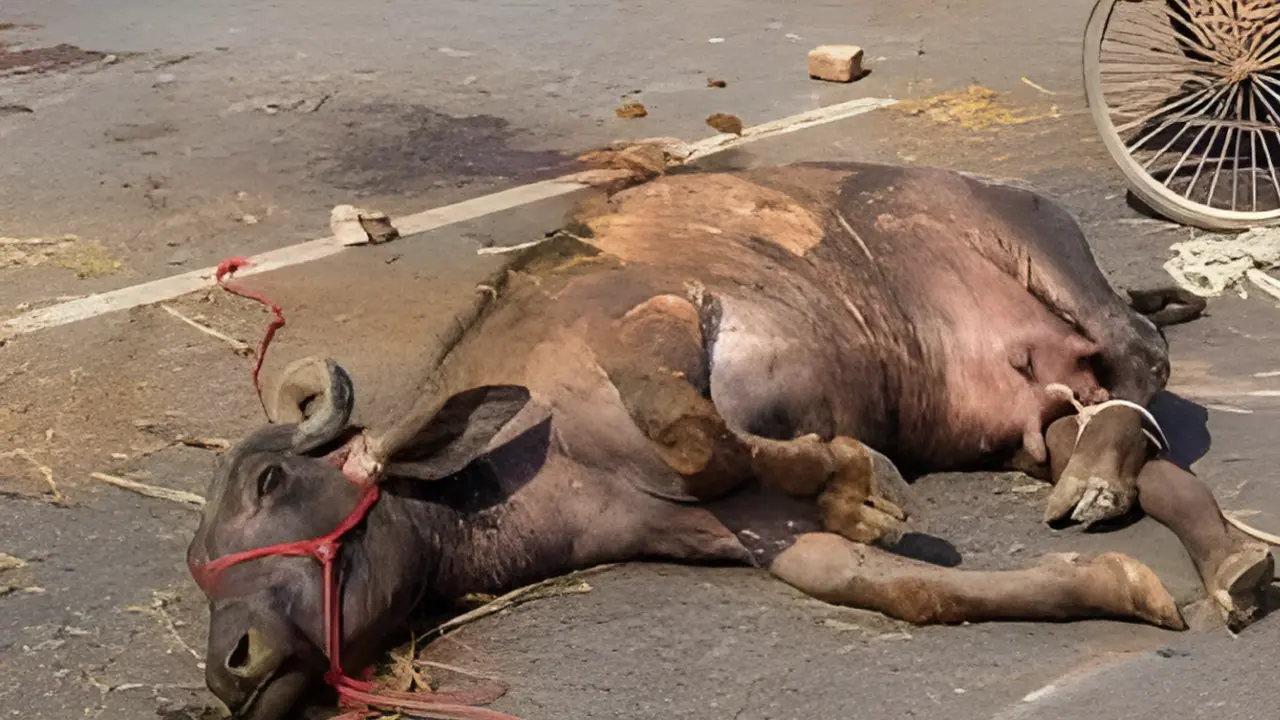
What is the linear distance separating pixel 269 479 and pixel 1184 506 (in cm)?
248

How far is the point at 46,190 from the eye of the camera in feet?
22.5

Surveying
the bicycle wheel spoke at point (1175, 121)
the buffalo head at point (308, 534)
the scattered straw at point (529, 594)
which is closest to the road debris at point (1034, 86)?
the bicycle wheel spoke at point (1175, 121)

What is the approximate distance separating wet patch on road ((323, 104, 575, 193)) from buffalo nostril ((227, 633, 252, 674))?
156 inches

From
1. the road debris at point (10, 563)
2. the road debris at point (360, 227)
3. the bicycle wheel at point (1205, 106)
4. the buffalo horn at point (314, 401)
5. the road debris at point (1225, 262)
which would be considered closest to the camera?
the buffalo horn at point (314, 401)

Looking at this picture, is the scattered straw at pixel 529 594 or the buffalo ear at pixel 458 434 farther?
the scattered straw at pixel 529 594

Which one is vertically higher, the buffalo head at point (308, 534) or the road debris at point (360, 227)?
the buffalo head at point (308, 534)

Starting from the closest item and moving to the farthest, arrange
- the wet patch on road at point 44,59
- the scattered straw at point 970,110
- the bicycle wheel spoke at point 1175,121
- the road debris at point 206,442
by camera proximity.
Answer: the road debris at point 206,442, the bicycle wheel spoke at point 1175,121, the scattered straw at point 970,110, the wet patch on road at point 44,59

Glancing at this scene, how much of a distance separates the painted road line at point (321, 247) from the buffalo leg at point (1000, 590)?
10.6 feet

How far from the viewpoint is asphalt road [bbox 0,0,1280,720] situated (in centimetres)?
331

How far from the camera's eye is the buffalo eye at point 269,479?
328 cm

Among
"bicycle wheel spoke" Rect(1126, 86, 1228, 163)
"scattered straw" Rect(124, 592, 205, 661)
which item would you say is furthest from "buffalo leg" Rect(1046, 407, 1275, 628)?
"scattered straw" Rect(124, 592, 205, 661)

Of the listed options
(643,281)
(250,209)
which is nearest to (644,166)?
(643,281)

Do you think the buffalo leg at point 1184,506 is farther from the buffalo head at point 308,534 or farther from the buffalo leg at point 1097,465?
the buffalo head at point 308,534

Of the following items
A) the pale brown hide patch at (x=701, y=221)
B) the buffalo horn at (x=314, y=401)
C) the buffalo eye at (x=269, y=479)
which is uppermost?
the pale brown hide patch at (x=701, y=221)
